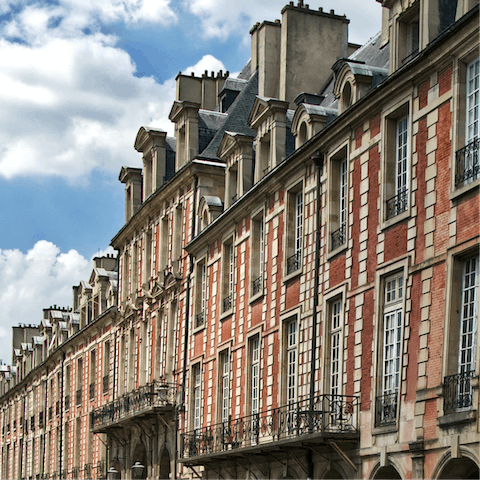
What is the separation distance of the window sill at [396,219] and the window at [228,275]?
948 cm

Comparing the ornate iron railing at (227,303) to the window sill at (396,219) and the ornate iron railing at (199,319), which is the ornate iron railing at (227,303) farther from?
the window sill at (396,219)

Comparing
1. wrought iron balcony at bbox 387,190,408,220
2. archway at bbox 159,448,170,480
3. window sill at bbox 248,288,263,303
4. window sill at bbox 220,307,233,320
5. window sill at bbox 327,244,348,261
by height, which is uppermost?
wrought iron balcony at bbox 387,190,408,220

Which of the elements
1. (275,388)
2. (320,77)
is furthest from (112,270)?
(275,388)

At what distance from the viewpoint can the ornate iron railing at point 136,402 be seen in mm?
32844

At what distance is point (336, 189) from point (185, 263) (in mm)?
11443

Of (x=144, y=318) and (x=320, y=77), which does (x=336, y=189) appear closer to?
(x=320, y=77)

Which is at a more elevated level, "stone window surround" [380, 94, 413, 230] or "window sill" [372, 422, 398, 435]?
"stone window surround" [380, 94, 413, 230]

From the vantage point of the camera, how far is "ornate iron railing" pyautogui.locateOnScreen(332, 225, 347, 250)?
866 inches

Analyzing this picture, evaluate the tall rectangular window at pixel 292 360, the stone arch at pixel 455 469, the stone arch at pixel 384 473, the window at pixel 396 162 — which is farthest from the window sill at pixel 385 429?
the tall rectangular window at pixel 292 360

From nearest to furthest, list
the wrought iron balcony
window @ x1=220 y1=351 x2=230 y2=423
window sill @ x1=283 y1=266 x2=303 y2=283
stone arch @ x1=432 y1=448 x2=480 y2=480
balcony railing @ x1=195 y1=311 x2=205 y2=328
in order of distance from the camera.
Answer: stone arch @ x1=432 y1=448 x2=480 y2=480
the wrought iron balcony
window sill @ x1=283 y1=266 x2=303 y2=283
window @ x1=220 y1=351 x2=230 y2=423
balcony railing @ x1=195 y1=311 x2=205 y2=328

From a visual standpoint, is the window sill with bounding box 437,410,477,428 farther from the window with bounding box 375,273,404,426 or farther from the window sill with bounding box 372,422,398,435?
the window with bounding box 375,273,404,426

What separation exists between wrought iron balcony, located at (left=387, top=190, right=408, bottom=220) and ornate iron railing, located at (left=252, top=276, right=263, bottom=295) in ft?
23.2

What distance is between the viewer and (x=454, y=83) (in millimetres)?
17938

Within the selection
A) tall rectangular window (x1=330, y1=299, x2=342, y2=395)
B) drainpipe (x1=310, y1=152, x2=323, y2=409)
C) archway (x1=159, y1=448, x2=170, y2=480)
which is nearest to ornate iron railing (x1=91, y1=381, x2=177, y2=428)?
archway (x1=159, y1=448, x2=170, y2=480)
